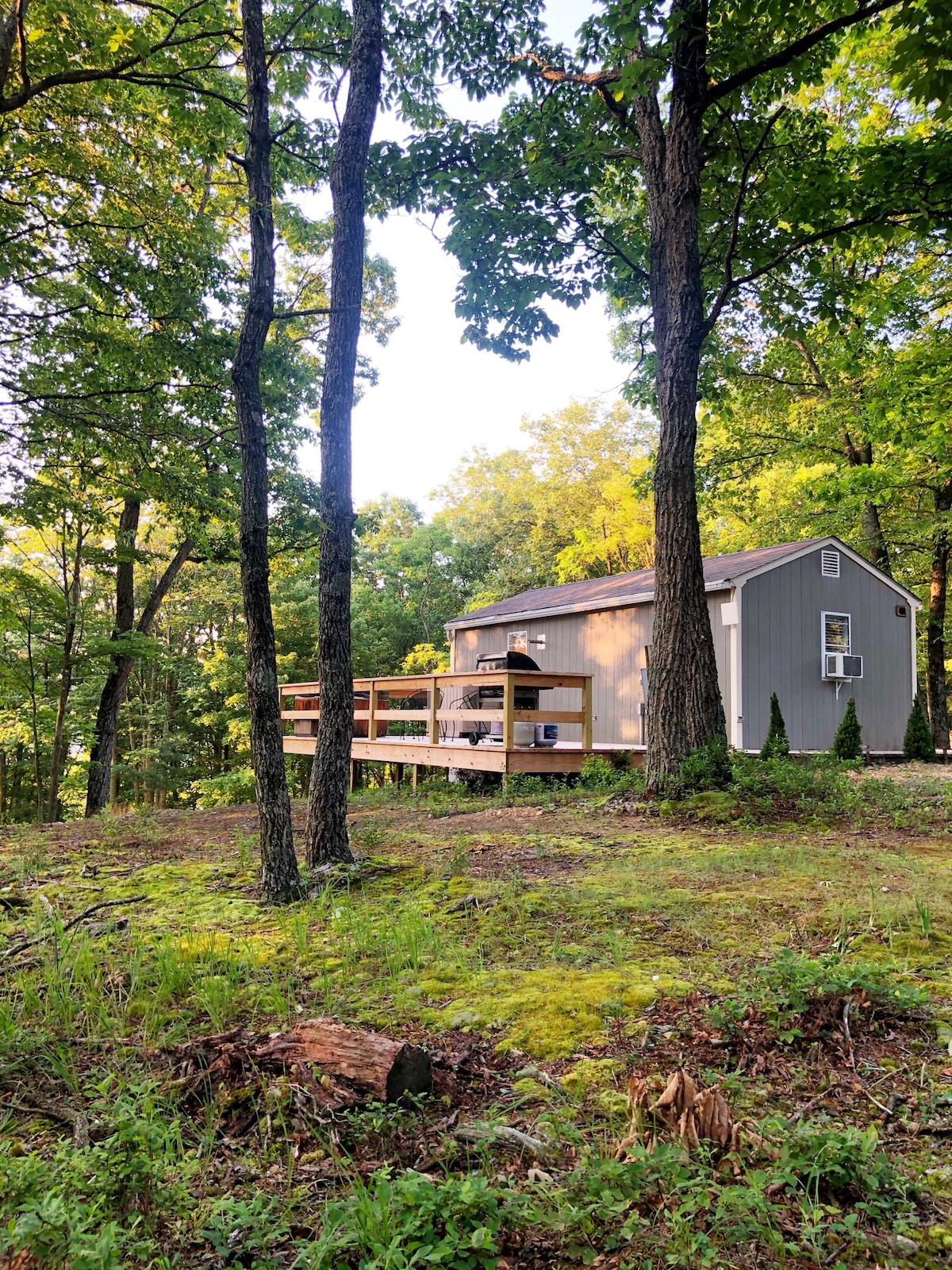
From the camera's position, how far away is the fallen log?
198cm

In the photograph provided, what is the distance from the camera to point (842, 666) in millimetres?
13086

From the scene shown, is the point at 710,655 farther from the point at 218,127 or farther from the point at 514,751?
the point at 218,127

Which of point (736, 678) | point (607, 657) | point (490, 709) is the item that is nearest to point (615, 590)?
point (607, 657)

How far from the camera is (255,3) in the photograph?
4715 millimetres

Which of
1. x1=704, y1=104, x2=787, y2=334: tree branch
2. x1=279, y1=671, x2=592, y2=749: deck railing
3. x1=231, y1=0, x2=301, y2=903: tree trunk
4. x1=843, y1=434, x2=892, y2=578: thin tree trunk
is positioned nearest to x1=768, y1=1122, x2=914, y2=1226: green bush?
x1=231, y1=0, x2=301, y2=903: tree trunk

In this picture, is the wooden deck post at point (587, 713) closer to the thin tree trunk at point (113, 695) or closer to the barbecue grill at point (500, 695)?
the barbecue grill at point (500, 695)

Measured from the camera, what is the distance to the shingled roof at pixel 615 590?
40.5ft

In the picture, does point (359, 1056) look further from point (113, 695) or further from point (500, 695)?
point (113, 695)

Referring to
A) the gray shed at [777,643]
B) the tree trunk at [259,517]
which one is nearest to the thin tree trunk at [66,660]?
the tree trunk at [259,517]

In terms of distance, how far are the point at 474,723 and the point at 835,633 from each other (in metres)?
6.80

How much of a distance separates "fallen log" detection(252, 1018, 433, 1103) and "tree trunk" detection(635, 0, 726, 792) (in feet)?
16.8

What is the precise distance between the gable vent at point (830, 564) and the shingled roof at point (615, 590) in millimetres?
279

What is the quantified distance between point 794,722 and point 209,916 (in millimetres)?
11136

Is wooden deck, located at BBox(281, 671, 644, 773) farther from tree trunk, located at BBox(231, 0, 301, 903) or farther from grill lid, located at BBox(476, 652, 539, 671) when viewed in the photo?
tree trunk, located at BBox(231, 0, 301, 903)
